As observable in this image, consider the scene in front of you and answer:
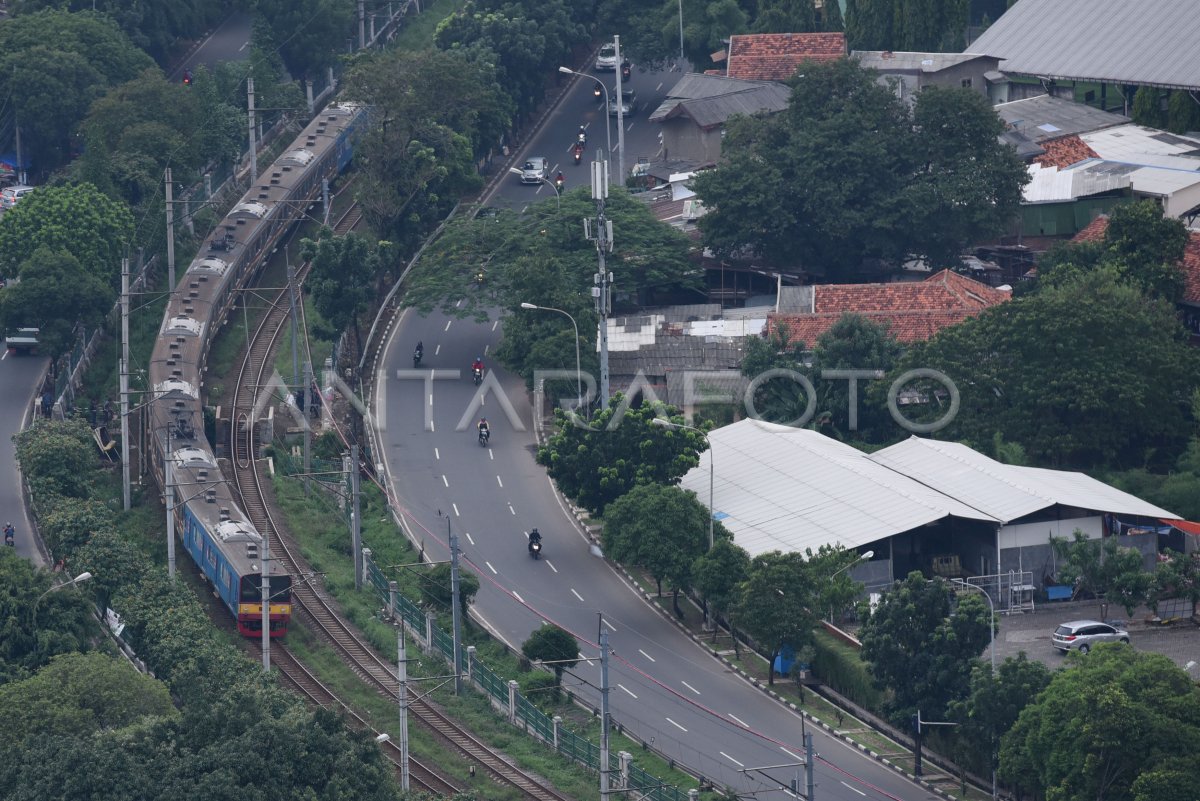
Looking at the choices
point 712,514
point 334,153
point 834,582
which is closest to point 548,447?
point 712,514

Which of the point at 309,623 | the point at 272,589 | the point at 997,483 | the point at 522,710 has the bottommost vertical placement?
the point at 522,710

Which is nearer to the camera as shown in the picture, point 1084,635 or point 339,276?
point 1084,635

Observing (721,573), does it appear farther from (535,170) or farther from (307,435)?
(535,170)

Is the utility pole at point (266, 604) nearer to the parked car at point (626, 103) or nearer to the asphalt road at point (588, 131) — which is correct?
the asphalt road at point (588, 131)

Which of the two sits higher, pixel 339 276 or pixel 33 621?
pixel 339 276

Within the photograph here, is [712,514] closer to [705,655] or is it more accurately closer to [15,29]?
[705,655]

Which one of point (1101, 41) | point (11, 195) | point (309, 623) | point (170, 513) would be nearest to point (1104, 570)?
point (309, 623)

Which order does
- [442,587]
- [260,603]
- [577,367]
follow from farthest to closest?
[577,367]
[442,587]
[260,603]
